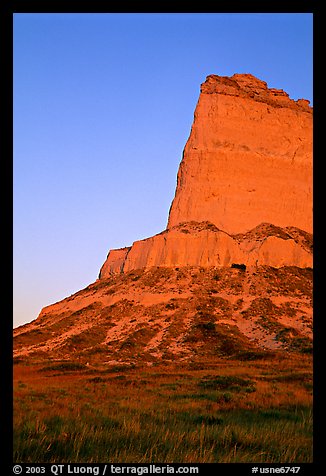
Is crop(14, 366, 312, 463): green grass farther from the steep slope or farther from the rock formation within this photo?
the rock formation

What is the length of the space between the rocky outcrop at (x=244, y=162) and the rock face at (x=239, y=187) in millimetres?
135

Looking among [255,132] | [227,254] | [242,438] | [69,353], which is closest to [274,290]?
[227,254]

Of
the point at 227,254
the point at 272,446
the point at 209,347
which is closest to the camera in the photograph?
the point at 272,446

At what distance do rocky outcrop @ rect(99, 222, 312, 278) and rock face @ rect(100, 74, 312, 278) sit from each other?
0.37ft

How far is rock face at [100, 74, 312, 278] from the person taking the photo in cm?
5753

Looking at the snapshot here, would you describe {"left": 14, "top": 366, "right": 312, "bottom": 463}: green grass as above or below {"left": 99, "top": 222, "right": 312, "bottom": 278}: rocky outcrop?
below

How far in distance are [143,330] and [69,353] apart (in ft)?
29.3

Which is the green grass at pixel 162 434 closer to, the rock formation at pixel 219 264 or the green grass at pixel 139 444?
the green grass at pixel 139 444

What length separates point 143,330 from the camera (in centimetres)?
4334

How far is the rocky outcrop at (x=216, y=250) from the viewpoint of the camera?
186ft

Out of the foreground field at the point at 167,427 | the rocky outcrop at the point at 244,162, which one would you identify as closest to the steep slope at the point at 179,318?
the rocky outcrop at the point at 244,162

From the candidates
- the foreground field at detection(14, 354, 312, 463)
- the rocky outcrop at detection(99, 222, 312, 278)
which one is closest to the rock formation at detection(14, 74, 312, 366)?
the rocky outcrop at detection(99, 222, 312, 278)

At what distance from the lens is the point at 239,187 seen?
2665 inches
